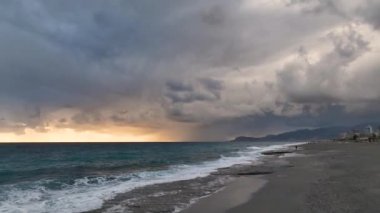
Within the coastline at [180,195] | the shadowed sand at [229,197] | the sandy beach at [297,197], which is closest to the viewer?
the sandy beach at [297,197]

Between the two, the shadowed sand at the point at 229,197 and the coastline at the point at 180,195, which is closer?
the shadowed sand at the point at 229,197

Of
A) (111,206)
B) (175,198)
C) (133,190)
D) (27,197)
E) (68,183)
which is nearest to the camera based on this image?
(111,206)

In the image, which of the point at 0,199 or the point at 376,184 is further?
the point at 376,184

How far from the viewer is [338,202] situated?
1859 cm

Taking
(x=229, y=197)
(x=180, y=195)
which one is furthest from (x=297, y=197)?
(x=180, y=195)

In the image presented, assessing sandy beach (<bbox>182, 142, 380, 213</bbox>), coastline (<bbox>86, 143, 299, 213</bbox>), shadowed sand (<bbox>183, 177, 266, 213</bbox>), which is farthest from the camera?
coastline (<bbox>86, 143, 299, 213</bbox>)

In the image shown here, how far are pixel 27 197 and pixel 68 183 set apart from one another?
307 inches

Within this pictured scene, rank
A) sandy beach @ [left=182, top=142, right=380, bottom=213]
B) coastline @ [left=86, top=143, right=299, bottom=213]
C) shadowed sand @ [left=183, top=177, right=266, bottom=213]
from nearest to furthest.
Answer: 1. sandy beach @ [left=182, top=142, right=380, bottom=213]
2. shadowed sand @ [left=183, top=177, right=266, bottom=213]
3. coastline @ [left=86, top=143, right=299, bottom=213]

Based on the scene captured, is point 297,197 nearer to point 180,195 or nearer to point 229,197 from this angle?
point 229,197

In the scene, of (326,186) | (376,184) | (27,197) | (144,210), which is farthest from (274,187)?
(27,197)

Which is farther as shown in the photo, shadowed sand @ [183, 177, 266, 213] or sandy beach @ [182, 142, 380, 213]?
shadowed sand @ [183, 177, 266, 213]

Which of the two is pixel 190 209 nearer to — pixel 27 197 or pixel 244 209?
pixel 244 209

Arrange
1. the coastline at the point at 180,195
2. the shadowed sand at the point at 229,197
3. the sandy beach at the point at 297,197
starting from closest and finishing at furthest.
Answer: the sandy beach at the point at 297,197 → the shadowed sand at the point at 229,197 → the coastline at the point at 180,195

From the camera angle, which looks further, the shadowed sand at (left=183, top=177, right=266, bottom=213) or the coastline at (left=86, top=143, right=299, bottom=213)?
the coastline at (left=86, top=143, right=299, bottom=213)
